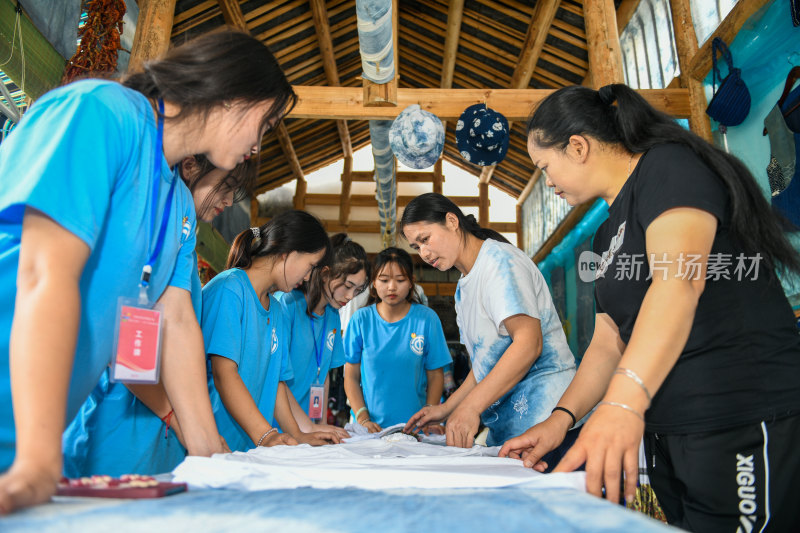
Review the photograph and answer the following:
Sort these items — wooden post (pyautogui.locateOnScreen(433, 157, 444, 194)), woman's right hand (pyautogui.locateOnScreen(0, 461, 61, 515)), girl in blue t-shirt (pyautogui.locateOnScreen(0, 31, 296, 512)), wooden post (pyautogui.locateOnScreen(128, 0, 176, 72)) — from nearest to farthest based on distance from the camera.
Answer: woman's right hand (pyautogui.locateOnScreen(0, 461, 61, 515)) → girl in blue t-shirt (pyautogui.locateOnScreen(0, 31, 296, 512)) → wooden post (pyautogui.locateOnScreen(128, 0, 176, 72)) → wooden post (pyautogui.locateOnScreen(433, 157, 444, 194))

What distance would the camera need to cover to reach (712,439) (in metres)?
0.91

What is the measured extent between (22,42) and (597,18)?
3.26 meters

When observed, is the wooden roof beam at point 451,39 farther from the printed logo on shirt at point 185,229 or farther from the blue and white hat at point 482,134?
the printed logo on shirt at point 185,229

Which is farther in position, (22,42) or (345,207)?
(345,207)

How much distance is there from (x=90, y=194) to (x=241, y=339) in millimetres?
1004

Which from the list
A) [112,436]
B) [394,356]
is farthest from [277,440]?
[394,356]

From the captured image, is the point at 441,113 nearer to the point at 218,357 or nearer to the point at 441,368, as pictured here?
the point at 441,368

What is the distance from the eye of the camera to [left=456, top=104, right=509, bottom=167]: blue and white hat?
3.74m

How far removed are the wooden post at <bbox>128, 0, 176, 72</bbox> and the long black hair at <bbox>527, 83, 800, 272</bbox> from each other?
9.70ft

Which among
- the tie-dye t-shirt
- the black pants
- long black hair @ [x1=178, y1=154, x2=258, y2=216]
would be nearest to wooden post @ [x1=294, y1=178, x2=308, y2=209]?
the tie-dye t-shirt

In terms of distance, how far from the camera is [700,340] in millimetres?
947

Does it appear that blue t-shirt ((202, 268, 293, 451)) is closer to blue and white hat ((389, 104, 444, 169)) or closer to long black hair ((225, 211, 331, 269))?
long black hair ((225, 211, 331, 269))

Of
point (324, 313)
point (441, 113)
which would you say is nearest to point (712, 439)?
point (324, 313)

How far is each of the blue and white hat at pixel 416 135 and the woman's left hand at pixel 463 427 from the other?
96.4 inches
